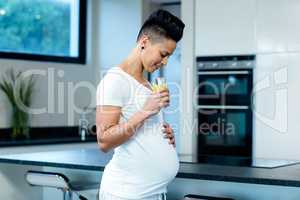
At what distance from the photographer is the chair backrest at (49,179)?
3.02m

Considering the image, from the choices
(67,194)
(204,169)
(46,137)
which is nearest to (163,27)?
(204,169)

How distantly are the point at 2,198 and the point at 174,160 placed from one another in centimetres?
199

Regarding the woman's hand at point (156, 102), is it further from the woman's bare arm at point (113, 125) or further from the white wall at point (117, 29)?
the white wall at point (117, 29)

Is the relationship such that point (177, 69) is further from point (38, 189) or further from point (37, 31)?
point (38, 189)

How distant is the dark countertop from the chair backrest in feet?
0.25

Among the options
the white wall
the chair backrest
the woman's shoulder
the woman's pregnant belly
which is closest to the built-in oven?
the white wall

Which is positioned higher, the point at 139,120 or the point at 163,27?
the point at 163,27

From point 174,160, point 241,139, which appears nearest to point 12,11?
point 241,139

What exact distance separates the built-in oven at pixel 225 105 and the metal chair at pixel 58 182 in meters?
1.60

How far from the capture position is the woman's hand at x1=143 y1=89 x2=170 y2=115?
5.39 ft

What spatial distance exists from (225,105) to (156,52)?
293cm

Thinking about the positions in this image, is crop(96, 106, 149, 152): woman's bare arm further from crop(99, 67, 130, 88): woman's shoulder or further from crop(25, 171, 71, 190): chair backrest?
crop(25, 171, 71, 190): chair backrest

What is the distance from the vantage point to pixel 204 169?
2.58m

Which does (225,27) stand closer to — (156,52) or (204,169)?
(204,169)
